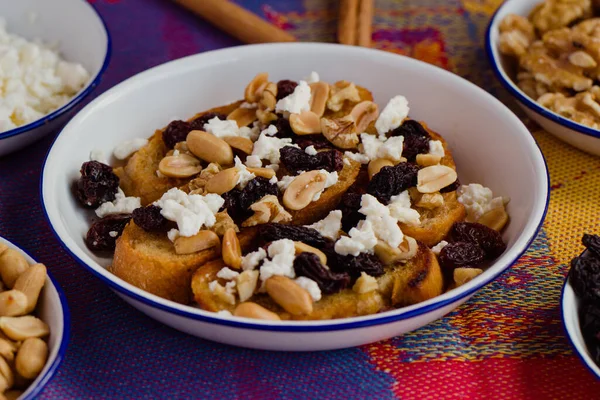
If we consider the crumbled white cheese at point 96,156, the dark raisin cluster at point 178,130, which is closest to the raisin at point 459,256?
the dark raisin cluster at point 178,130

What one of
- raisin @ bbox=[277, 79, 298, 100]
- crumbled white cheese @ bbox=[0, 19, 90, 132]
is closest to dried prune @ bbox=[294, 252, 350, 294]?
raisin @ bbox=[277, 79, 298, 100]

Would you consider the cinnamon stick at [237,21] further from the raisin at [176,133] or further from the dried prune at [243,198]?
the dried prune at [243,198]

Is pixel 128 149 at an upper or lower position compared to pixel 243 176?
lower

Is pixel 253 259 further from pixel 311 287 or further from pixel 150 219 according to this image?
pixel 150 219

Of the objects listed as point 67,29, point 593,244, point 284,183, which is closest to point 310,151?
point 284,183

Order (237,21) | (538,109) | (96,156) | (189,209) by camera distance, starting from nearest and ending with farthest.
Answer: (189,209) < (96,156) < (538,109) < (237,21)

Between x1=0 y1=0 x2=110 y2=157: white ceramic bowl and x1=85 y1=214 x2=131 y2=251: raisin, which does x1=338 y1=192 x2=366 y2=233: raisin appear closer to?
x1=85 y1=214 x2=131 y2=251: raisin

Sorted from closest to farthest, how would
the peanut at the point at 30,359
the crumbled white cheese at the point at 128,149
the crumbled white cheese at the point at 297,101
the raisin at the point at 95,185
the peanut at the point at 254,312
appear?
1. the peanut at the point at 30,359
2. the peanut at the point at 254,312
3. the raisin at the point at 95,185
4. the crumbled white cheese at the point at 297,101
5. the crumbled white cheese at the point at 128,149

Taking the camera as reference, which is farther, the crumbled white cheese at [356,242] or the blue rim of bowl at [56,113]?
the blue rim of bowl at [56,113]
